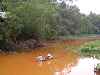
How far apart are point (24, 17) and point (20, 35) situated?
8.31 feet

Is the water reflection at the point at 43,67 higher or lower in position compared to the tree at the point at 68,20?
lower

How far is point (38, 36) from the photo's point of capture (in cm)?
2986

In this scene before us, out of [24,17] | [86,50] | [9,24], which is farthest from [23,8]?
[86,50]

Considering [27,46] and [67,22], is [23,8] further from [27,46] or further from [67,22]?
[67,22]

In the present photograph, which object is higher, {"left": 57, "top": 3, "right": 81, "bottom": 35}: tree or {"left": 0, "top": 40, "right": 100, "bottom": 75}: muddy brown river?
{"left": 57, "top": 3, "right": 81, "bottom": 35}: tree

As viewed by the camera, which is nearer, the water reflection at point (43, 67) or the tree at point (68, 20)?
the water reflection at point (43, 67)

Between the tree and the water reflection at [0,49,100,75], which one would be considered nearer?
the water reflection at [0,49,100,75]

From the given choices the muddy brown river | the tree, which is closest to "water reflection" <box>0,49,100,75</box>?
the muddy brown river

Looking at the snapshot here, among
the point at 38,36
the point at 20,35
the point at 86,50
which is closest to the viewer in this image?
the point at 86,50

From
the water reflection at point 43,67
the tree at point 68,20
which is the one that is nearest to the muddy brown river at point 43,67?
the water reflection at point 43,67

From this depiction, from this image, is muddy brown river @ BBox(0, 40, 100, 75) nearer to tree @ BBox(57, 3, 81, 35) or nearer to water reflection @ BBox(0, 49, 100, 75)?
water reflection @ BBox(0, 49, 100, 75)

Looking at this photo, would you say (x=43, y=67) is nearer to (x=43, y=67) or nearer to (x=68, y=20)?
(x=43, y=67)

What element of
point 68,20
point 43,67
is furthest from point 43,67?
point 68,20

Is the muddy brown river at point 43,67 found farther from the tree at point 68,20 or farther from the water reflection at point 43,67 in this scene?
the tree at point 68,20
